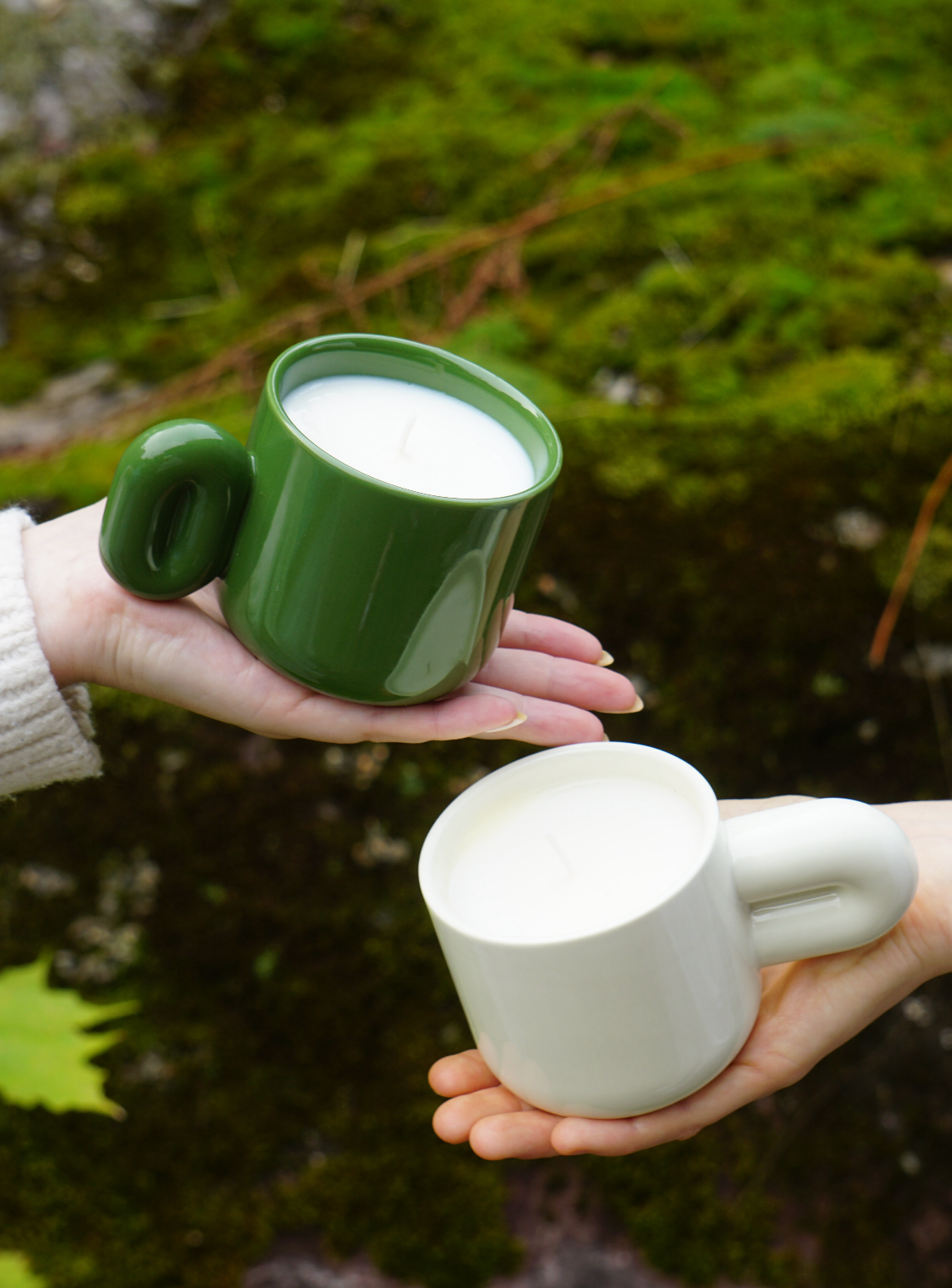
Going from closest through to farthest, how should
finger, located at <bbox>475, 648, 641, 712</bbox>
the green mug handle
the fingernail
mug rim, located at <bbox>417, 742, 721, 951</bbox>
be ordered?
1. mug rim, located at <bbox>417, 742, 721, 951</bbox>
2. the green mug handle
3. the fingernail
4. finger, located at <bbox>475, 648, 641, 712</bbox>

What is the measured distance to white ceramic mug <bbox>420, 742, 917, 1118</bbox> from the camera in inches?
39.4

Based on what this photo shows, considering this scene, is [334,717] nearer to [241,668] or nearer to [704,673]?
[241,668]

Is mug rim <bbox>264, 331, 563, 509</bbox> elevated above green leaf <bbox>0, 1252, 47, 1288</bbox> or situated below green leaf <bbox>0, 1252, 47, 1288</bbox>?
above

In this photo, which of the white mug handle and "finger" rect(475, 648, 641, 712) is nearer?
the white mug handle

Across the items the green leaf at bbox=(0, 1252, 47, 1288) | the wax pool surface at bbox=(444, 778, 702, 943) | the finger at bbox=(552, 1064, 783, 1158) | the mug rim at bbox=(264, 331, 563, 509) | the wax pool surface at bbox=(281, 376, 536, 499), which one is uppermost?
the mug rim at bbox=(264, 331, 563, 509)

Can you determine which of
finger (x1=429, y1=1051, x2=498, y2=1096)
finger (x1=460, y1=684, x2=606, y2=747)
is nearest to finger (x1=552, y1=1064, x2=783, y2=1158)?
finger (x1=429, y1=1051, x2=498, y2=1096)

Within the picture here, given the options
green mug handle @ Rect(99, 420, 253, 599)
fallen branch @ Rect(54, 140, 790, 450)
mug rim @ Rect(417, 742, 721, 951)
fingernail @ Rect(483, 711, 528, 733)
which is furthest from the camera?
fallen branch @ Rect(54, 140, 790, 450)

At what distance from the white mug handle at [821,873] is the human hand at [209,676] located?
310 millimetres

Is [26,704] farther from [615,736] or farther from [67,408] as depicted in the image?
[67,408]

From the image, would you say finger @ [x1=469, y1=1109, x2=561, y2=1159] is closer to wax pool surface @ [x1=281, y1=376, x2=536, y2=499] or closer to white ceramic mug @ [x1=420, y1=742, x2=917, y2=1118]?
white ceramic mug @ [x1=420, y1=742, x2=917, y2=1118]

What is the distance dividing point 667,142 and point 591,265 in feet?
1.48

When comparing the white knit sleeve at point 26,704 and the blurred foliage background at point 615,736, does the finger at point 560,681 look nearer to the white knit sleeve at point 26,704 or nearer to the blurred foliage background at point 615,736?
the blurred foliage background at point 615,736

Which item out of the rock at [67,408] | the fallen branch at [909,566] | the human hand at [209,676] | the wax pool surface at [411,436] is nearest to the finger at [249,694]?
the human hand at [209,676]

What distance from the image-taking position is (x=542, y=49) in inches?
93.1
